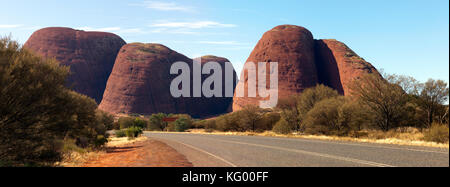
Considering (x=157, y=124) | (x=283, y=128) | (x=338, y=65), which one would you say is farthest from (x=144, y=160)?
(x=338, y=65)

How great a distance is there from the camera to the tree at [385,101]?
86.8ft

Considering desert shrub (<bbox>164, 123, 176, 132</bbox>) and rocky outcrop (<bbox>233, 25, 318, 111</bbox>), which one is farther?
rocky outcrop (<bbox>233, 25, 318, 111</bbox>)

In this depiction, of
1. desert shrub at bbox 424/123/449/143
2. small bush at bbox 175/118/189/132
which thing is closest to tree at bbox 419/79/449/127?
desert shrub at bbox 424/123/449/143

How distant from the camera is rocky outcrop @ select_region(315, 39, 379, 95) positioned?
8156 centimetres

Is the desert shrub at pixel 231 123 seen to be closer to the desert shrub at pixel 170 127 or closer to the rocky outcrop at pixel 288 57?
the desert shrub at pixel 170 127

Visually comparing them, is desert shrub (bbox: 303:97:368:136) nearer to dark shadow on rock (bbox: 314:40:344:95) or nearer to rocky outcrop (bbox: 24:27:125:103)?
dark shadow on rock (bbox: 314:40:344:95)

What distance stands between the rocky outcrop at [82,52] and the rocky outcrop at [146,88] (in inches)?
471

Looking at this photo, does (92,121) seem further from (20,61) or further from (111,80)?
(111,80)

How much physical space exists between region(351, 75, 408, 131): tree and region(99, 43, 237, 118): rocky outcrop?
88487mm

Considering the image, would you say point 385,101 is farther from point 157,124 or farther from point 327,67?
point 327,67

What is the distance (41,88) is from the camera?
11.1 m

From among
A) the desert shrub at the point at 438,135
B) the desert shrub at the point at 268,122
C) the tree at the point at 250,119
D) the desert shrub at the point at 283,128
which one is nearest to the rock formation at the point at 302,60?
the desert shrub at the point at 268,122

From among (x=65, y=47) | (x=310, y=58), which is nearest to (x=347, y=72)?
(x=310, y=58)
